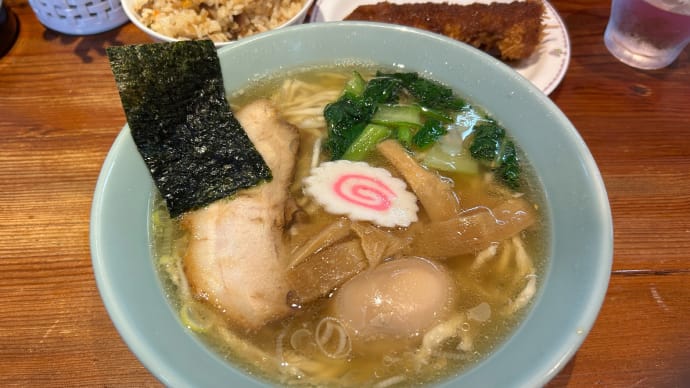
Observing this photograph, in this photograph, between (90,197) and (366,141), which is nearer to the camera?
(366,141)

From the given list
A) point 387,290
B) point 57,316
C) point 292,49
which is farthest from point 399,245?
point 57,316

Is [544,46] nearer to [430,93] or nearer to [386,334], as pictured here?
[430,93]

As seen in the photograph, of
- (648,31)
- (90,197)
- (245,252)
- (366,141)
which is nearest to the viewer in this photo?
(245,252)

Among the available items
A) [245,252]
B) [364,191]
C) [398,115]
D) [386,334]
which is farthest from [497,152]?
[245,252]

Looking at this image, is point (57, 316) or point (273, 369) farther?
point (57, 316)

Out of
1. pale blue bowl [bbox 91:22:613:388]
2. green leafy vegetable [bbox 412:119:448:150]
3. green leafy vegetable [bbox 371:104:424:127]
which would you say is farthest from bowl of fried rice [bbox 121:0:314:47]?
green leafy vegetable [bbox 412:119:448:150]

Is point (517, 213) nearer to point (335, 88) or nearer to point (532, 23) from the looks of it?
point (335, 88)

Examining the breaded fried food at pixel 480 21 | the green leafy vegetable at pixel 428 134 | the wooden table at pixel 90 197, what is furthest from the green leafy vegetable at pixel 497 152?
the breaded fried food at pixel 480 21

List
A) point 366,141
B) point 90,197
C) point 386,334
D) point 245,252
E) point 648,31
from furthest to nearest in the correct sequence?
point 648,31 < point 90,197 < point 366,141 < point 245,252 < point 386,334
